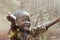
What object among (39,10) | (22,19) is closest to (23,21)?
(22,19)

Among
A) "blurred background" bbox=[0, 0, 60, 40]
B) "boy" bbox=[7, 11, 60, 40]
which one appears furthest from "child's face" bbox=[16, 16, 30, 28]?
"blurred background" bbox=[0, 0, 60, 40]

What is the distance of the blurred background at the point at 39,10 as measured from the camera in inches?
53.4

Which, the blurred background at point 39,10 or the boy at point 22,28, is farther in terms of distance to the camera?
the blurred background at point 39,10

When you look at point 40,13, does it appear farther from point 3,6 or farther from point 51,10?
point 3,6

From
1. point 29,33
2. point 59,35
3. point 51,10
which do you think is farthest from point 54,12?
point 29,33

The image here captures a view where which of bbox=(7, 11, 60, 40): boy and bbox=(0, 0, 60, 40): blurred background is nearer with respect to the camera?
bbox=(7, 11, 60, 40): boy

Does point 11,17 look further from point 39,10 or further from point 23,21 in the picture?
point 39,10

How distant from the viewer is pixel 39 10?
1387 mm

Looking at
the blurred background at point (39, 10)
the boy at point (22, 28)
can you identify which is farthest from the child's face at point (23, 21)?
the blurred background at point (39, 10)

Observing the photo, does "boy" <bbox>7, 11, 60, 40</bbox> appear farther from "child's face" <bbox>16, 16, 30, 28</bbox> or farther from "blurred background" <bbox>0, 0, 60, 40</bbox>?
"blurred background" <bbox>0, 0, 60, 40</bbox>

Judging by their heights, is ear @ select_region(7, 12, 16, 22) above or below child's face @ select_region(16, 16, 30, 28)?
above

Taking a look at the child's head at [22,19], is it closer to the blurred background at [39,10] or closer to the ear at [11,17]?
the ear at [11,17]

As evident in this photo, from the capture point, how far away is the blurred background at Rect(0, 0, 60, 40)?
1.36 m

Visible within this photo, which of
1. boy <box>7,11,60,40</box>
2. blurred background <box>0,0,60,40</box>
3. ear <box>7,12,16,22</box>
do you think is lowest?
blurred background <box>0,0,60,40</box>
